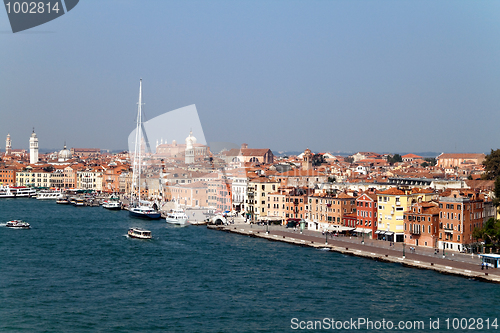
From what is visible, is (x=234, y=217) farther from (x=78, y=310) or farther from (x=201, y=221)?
(x=78, y=310)

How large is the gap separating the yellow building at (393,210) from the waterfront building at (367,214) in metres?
0.20

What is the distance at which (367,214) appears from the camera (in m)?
17.4

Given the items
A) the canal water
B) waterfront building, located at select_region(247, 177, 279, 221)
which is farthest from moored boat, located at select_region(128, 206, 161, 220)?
the canal water

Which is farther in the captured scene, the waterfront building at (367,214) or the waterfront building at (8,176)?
the waterfront building at (8,176)

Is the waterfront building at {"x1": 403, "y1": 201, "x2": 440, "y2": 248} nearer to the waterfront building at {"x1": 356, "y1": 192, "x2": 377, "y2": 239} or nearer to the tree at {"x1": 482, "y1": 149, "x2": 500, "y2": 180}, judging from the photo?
the waterfront building at {"x1": 356, "y1": 192, "x2": 377, "y2": 239}

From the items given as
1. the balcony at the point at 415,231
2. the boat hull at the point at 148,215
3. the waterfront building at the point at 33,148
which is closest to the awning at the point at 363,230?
the balcony at the point at 415,231

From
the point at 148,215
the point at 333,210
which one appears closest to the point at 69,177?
the point at 148,215

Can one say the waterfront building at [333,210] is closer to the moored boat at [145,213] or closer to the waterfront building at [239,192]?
the waterfront building at [239,192]

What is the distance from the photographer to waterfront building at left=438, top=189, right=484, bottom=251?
14.5 metres

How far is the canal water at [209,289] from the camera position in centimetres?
973

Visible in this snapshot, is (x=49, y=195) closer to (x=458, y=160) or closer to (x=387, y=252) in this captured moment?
(x=387, y=252)

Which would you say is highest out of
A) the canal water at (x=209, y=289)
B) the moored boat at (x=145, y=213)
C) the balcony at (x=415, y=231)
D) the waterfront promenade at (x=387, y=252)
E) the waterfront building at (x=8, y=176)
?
the waterfront building at (x=8, y=176)

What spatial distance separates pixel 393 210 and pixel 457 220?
7.38ft

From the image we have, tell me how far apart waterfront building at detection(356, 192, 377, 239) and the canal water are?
2.30 m
